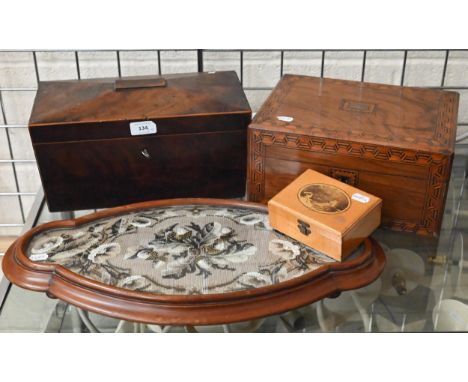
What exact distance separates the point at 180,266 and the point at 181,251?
36 millimetres

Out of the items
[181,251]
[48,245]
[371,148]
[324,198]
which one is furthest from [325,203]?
[48,245]

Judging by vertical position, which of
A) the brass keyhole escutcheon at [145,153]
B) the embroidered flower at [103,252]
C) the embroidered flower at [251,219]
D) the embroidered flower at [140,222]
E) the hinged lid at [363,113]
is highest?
the hinged lid at [363,113]

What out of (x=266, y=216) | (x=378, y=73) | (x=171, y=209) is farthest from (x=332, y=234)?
(x=378, y=73)

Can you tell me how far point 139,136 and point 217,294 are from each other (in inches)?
13.8

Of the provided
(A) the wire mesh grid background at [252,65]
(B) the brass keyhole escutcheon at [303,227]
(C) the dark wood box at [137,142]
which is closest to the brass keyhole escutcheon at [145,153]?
(C) the dark wood box at [137,142]

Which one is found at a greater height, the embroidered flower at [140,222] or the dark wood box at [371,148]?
the dark wood box at [371,148]

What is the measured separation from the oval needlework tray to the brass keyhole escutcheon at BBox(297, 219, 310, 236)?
0.08ft

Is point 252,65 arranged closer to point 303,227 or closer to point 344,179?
point 344,179

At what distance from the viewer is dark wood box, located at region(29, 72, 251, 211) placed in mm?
1164

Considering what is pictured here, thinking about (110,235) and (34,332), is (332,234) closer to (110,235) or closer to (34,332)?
(110,235)

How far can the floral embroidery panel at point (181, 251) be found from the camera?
3.29 ft

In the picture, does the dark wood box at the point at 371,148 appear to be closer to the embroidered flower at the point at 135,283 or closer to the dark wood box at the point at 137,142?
the dark wood box at the point at 137,142

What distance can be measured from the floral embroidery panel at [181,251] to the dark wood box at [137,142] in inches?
3.7

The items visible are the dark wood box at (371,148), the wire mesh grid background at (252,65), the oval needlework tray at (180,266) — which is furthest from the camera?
the wire mesh grid background at (252,65)
